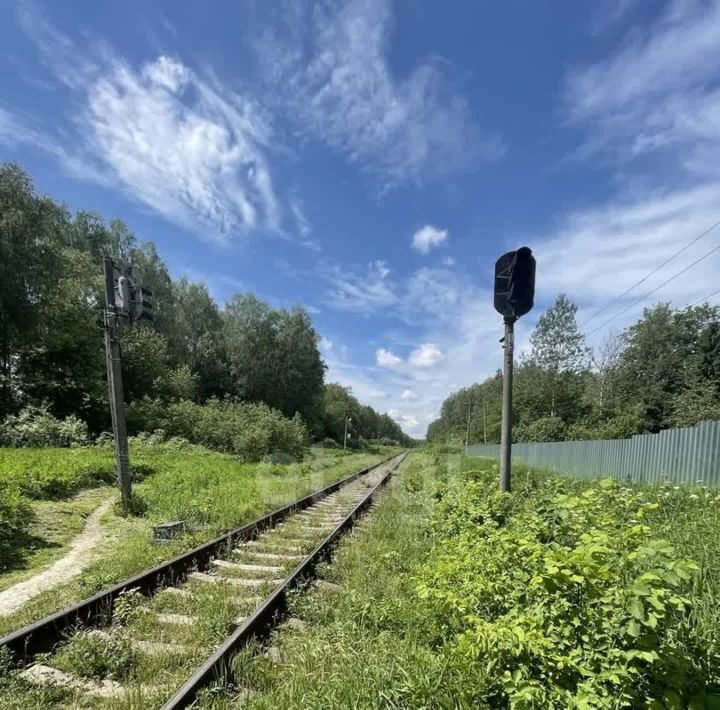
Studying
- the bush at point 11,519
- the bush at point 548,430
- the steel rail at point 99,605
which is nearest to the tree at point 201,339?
the bush at point 548,430

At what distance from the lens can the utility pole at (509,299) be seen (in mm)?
5051

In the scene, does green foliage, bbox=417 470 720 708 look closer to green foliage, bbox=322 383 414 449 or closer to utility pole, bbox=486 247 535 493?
utility pole, bbox=486 247 535 493

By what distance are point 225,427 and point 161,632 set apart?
914 inches

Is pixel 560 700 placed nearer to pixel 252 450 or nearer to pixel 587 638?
pixel 587 638

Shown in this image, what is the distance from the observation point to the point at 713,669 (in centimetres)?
237

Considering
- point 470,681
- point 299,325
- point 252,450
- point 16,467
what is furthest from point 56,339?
point 470,681

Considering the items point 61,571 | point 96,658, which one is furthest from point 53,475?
point 96,658

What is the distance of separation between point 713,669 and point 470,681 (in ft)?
4.42

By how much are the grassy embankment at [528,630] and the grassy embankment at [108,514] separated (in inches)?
110

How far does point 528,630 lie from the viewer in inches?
→ 97.6

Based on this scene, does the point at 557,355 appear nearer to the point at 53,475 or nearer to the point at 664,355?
the point at 664,355

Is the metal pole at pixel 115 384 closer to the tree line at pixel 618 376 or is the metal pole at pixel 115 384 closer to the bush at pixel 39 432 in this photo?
the bush at pixel 39 432

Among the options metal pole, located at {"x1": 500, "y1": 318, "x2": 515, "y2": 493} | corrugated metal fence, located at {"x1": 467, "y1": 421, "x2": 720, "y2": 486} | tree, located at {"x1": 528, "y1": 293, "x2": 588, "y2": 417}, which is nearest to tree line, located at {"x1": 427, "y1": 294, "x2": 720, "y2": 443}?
tree, located at {"x1": 528, "y1": 293, "x2": 588, "y2": 417}

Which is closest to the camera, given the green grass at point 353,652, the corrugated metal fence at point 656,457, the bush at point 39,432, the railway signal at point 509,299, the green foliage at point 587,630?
the green foliage at point 587,630
